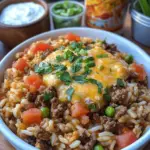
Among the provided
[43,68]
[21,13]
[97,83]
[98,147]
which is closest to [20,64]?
[43,68]

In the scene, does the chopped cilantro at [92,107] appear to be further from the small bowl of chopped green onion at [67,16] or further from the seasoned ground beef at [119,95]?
the small bowl of chopped green onion at [67,16]

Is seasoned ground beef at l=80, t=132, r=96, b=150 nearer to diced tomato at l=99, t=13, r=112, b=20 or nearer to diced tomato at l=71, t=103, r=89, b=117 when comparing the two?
diced tomato at l=71, t=103, r=89, b=117

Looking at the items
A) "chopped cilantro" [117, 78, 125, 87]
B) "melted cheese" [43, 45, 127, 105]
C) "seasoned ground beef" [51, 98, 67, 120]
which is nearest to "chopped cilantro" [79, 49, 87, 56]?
"melted cheese" [43, 45, 127, 105]

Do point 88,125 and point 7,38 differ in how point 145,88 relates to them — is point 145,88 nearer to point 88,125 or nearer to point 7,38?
point 88,125

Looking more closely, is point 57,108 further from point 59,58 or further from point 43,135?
point 59,58

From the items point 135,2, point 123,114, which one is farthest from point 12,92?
point 135,2
